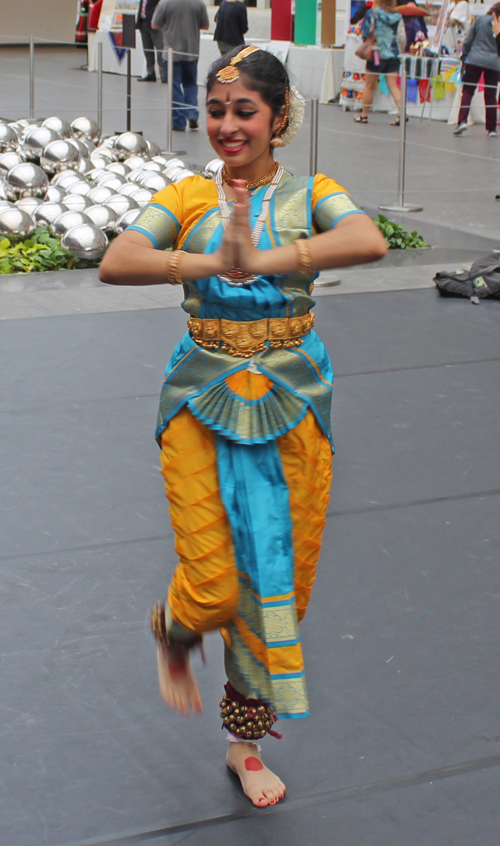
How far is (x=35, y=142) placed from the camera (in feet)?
32.0

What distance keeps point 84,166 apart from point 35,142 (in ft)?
1.72

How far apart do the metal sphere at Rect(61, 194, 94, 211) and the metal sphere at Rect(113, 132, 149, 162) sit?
2102 mm

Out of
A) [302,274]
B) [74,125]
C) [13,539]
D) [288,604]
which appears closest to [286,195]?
[302,274]

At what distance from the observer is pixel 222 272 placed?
203 centimetres

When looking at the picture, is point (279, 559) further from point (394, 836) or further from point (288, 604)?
point (394, 836)

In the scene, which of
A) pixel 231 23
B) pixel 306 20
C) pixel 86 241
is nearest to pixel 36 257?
pixel 86 241

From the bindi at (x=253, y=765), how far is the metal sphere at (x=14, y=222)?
20.7 ft

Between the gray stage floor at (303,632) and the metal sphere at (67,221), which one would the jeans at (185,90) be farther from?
the gray stage floor at (303,632)

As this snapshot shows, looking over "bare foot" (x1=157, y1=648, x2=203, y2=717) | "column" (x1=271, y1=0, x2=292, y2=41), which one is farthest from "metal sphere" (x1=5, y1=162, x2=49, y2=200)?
"column" (x1=271, y1=0, x2=292, y2=41)

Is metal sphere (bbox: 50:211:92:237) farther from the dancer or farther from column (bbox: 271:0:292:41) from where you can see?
column (bbox: 271:0:292:41)

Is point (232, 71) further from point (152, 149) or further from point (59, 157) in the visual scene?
point (152, 149)

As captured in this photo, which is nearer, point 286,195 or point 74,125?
point 286,195

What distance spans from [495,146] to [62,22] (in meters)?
18.2

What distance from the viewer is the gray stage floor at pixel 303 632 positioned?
2.38 metres
